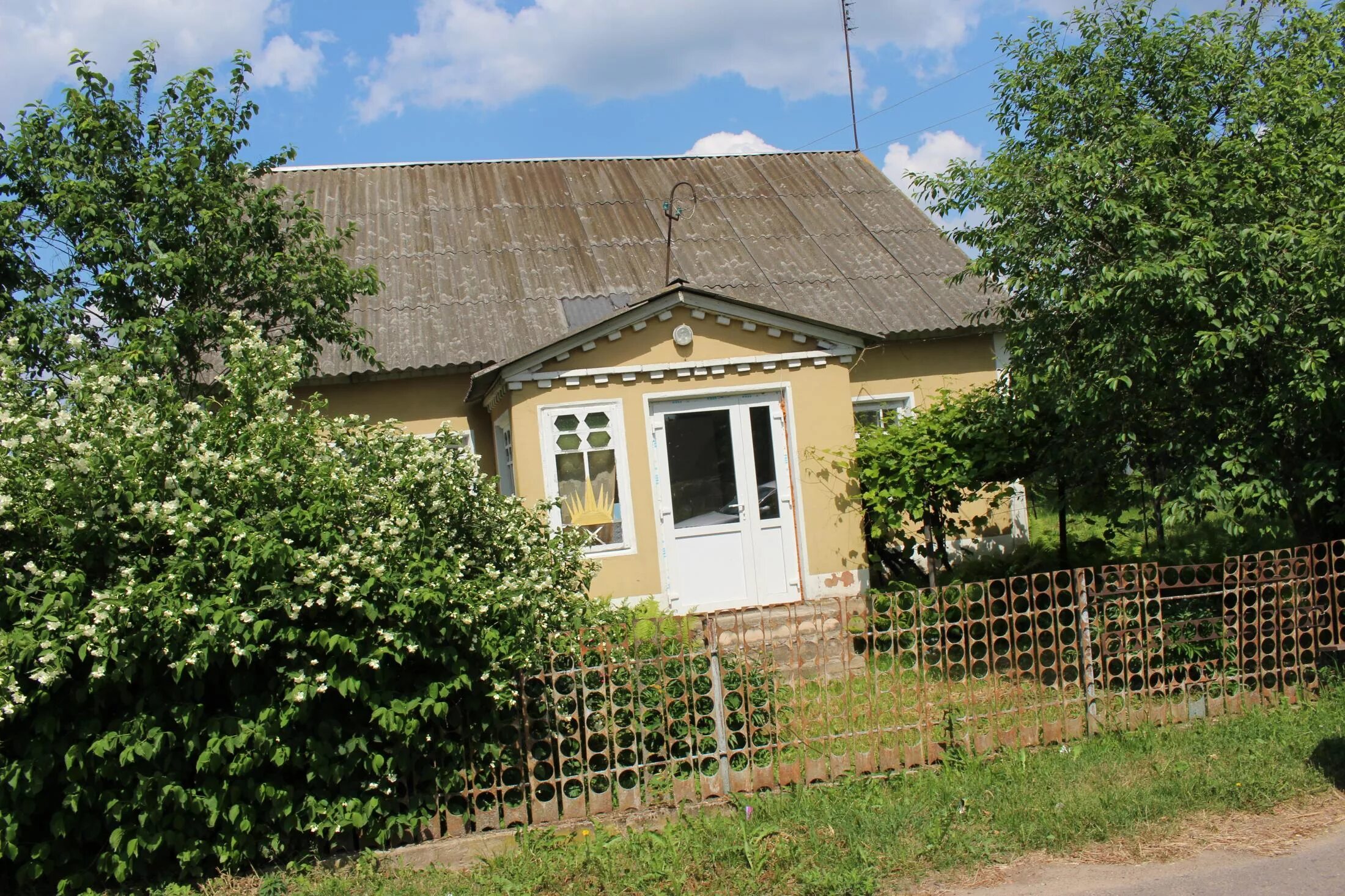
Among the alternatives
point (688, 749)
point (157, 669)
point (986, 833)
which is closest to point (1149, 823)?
point (986, 833)

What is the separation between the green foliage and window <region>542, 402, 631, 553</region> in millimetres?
2471

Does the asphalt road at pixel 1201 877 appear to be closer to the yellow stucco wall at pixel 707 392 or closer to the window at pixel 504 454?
the yellow stucco wall at pixel 707 392

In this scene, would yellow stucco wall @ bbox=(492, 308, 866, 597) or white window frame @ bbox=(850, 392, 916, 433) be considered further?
white window frame @ bbox=(850, 392, 916, 433)

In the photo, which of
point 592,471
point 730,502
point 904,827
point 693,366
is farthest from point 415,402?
point 904,827

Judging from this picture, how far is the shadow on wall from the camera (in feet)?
19.3

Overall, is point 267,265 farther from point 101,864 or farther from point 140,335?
point 101,864

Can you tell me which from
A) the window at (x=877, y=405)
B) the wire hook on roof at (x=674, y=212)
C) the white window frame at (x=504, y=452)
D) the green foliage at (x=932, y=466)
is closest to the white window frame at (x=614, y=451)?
the white window frame at (x=504, y=452)

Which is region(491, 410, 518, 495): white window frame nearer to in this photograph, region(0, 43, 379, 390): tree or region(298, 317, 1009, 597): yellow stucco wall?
region(298, 317, 1009, 597): yellow stucco wall

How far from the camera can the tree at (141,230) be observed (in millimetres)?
7859

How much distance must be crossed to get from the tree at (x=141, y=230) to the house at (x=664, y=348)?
2.60 meters

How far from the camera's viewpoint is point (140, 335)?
8.03m

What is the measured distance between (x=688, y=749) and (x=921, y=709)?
4.86ft

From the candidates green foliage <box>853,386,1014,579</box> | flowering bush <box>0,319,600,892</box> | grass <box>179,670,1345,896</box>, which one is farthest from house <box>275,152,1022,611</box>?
grass <box>179,670,1345,896</box>

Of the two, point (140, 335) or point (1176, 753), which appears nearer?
point (1176, 753)
